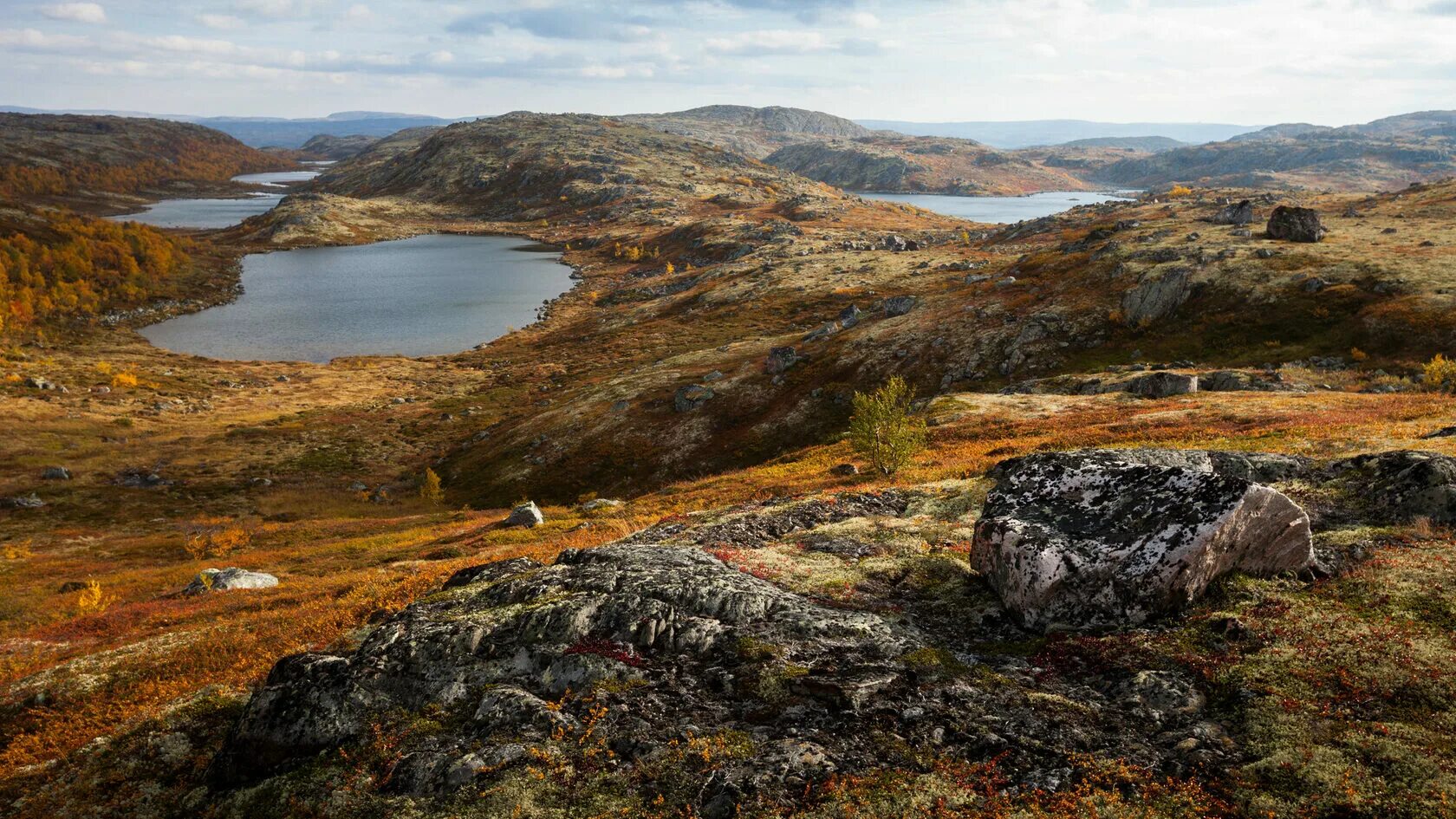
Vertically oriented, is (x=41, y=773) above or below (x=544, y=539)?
above

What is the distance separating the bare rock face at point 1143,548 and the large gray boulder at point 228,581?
37930 millimetres

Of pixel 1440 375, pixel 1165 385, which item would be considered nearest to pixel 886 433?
pixel 1165 385

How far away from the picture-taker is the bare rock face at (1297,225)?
3120 inches

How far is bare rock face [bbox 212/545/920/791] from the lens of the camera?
13.2 m

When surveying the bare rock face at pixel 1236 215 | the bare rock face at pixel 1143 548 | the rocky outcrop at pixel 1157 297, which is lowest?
the bare rock face at pixel 1143 548

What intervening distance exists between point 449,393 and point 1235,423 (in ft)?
340

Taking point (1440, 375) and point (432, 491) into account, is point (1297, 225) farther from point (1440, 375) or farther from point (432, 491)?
point (432, 491)

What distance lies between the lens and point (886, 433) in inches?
1491

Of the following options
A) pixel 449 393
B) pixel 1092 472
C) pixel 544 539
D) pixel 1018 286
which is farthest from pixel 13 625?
pixel 1018 286

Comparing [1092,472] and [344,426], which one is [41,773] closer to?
[1092,472]

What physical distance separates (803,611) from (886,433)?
22984 mm

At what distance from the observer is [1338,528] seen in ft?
56.1

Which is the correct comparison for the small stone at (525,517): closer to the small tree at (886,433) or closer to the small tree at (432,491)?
the small tree at (886,433)

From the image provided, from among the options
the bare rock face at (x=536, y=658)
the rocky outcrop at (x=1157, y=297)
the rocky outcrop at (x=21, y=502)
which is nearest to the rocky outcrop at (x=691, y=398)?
the rocky outcrop at (x=1157, y=297)
